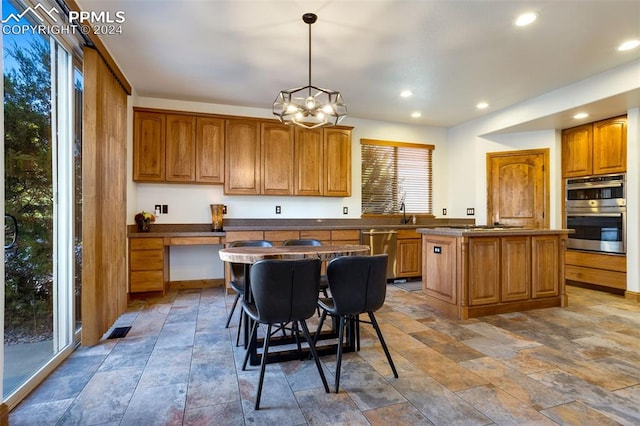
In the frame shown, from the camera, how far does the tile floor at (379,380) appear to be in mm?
1672

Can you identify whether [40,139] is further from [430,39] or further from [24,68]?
[430,39]

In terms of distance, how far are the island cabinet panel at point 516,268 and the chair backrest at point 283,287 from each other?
2.54 m

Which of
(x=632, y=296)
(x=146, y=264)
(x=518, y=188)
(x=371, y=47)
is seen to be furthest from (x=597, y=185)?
(x=146, y=264)

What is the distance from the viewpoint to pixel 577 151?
15.5ft

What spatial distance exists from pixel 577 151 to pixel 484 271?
293 centimetres

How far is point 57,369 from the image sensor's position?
218 cm

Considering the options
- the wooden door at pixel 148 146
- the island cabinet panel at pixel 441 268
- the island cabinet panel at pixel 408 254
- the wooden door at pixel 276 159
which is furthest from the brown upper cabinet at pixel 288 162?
the island cabinet panel at pixel 441 268

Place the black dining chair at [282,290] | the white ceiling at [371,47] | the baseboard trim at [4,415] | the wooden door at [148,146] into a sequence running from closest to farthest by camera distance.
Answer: the baseboard trim at [4,415] < the black dining chair at [282,290] < the white ceiling at [371,47] < the wooden door at [148,146]

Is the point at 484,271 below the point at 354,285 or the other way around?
below

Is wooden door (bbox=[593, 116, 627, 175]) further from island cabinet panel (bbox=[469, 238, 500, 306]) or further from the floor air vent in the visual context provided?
the floor air vent

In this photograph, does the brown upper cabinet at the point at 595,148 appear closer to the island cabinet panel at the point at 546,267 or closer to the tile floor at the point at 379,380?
the island cabinet panel at the point at 546,267

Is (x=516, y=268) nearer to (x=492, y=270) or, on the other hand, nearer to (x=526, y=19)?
(x=492, y=270)

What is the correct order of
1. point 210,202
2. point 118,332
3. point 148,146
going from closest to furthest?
point 118,332
point 148,146
point 210,202

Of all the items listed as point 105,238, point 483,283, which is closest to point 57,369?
point 105,238
